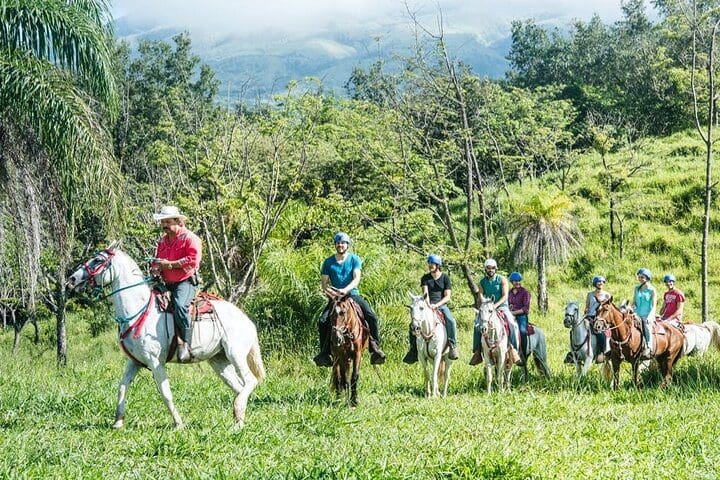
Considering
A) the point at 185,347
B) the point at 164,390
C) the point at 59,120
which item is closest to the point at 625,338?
the point at 185,347

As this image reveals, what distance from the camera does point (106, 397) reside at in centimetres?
1050

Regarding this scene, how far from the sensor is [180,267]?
881 cm

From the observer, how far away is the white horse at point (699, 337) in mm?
14195

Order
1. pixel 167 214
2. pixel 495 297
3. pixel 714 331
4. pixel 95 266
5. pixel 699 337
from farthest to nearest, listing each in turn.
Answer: pixel 714 331
pixel 699 337
pixel 495 297
pixel 167 214
pixel 95 266

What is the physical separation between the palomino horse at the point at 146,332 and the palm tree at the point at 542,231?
54.1 ft

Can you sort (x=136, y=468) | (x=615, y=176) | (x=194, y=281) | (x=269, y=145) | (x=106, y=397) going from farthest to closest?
(x=615, y=176)
(x=269, y=145)
(x=106, y=397)
(x=194, y=281)
(x=136, y=468)

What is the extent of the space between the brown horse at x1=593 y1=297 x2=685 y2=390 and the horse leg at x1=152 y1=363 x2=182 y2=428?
6775 mm

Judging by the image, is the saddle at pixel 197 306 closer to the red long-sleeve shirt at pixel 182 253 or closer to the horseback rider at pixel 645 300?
the red long-sleeve shirt at pixel 182 253

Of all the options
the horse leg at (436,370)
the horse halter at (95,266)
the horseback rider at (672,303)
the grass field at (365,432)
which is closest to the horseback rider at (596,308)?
the grass field at (365,432)

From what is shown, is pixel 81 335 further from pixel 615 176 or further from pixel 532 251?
pixel 615 176

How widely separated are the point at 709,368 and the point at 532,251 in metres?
11.5

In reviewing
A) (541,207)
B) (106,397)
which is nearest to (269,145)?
(541,207)

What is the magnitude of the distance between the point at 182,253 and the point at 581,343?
782cm

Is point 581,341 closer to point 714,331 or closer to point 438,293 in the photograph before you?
point 438,293
